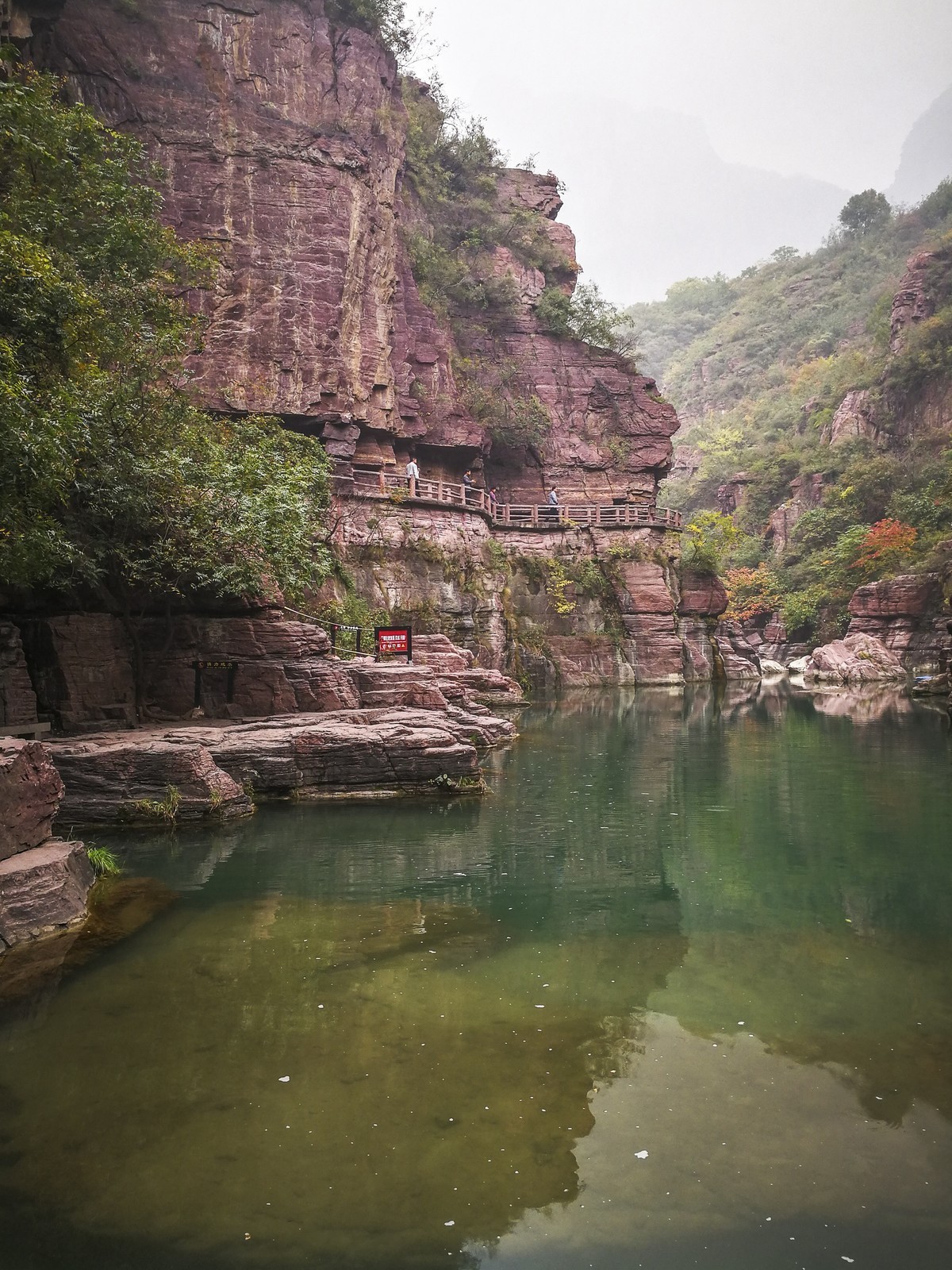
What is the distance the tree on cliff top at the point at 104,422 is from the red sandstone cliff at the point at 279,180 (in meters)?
9.76

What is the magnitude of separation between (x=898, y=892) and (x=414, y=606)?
953 inches

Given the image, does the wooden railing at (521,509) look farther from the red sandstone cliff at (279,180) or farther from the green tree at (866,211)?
the green tree at (866,211)

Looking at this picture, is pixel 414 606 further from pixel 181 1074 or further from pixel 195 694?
pixel 181 1074

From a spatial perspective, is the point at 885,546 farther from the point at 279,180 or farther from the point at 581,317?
the point at 279,180

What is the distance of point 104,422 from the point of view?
13.1 meters

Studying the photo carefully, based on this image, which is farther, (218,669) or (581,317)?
(581,317)

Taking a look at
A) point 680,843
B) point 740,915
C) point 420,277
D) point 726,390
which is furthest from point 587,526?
point 726,390

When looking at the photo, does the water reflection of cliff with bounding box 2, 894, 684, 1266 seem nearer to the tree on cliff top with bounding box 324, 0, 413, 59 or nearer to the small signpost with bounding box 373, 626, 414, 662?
the small signpost with bounding box 373, 626, 414, 662

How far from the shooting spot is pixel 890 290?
69.4 meters

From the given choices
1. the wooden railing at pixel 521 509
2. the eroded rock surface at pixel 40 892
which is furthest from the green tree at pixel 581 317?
the eroded rock surface at pixel 40 892

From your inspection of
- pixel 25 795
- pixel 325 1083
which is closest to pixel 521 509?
pixel 25 795

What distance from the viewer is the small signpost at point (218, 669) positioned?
49.4 ft

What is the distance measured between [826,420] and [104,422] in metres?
61.8

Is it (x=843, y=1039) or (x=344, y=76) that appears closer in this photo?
(x=843, y=1039)
